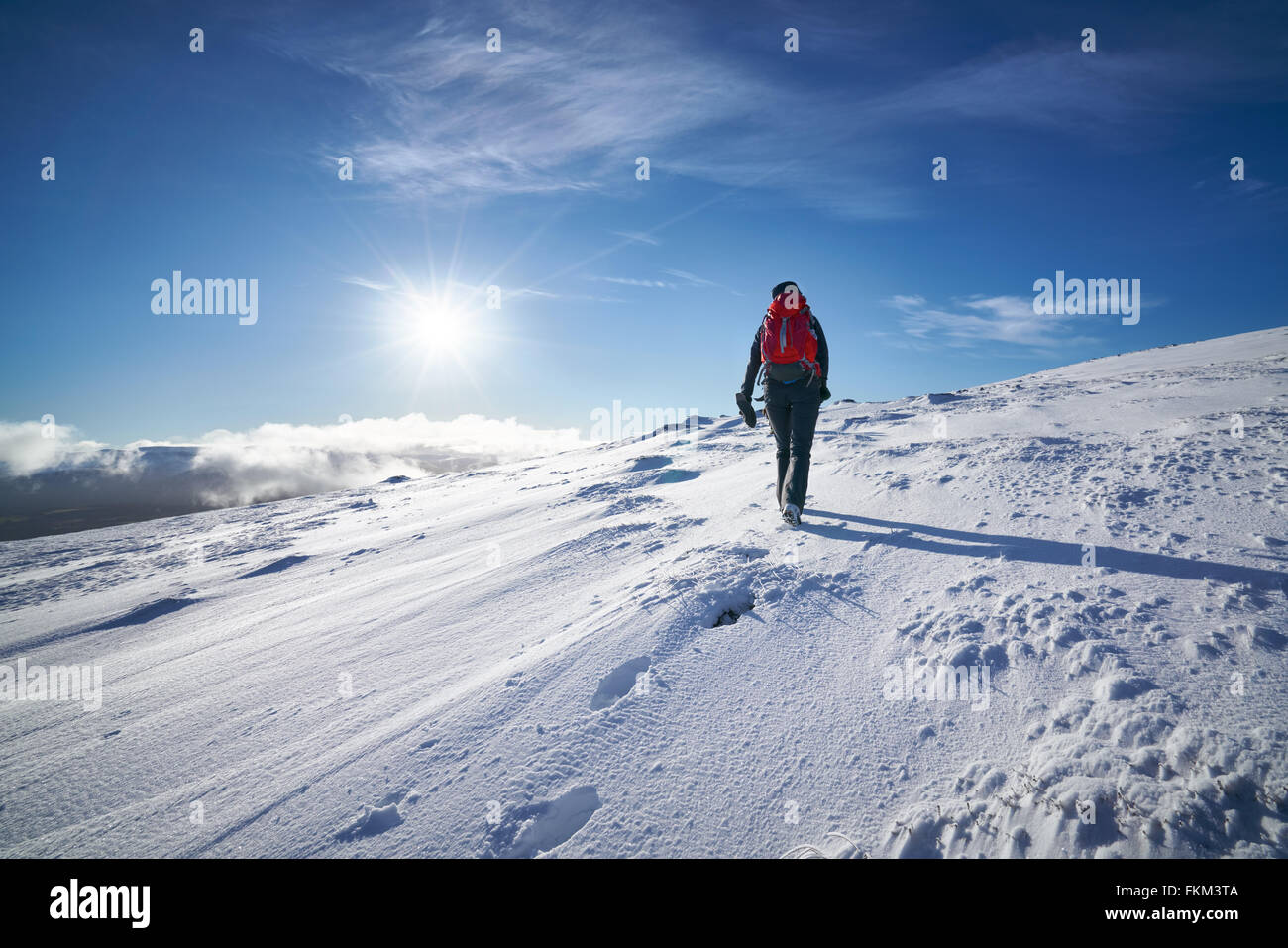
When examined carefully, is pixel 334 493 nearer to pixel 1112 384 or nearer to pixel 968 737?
pixel 968 737

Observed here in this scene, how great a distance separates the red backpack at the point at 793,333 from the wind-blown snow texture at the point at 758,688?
1.92m

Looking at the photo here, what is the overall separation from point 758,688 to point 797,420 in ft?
11.7

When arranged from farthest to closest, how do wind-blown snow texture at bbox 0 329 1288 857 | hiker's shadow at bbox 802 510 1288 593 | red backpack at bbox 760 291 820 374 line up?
red backpack at bbox 760 291 820 374 → hiker's shadow at bbox 802 510 1288 593 → wind-blown snow texture at bbox 0 329 1288 857

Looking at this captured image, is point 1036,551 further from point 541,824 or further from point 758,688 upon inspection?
point 541,824

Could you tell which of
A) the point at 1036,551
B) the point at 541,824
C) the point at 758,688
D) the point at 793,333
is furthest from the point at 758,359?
the point at 541,824

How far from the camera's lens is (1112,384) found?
36.8ft

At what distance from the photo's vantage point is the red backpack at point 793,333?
550 centimetres

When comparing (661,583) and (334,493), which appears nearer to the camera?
(661,583)

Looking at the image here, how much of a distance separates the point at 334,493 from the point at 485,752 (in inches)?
779

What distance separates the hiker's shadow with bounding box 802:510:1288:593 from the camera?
3086 mm

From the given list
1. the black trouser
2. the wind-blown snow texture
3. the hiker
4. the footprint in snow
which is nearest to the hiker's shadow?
the wind-blown snow texture

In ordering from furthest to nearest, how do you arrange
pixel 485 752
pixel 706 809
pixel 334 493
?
pixel 334 493 → pixel 485 752 → pixel 706 809

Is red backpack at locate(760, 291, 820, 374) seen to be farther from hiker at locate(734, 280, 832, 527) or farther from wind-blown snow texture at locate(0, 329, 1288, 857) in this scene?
wind-blown snow texture at locate(0, 329, 1288, 857)
